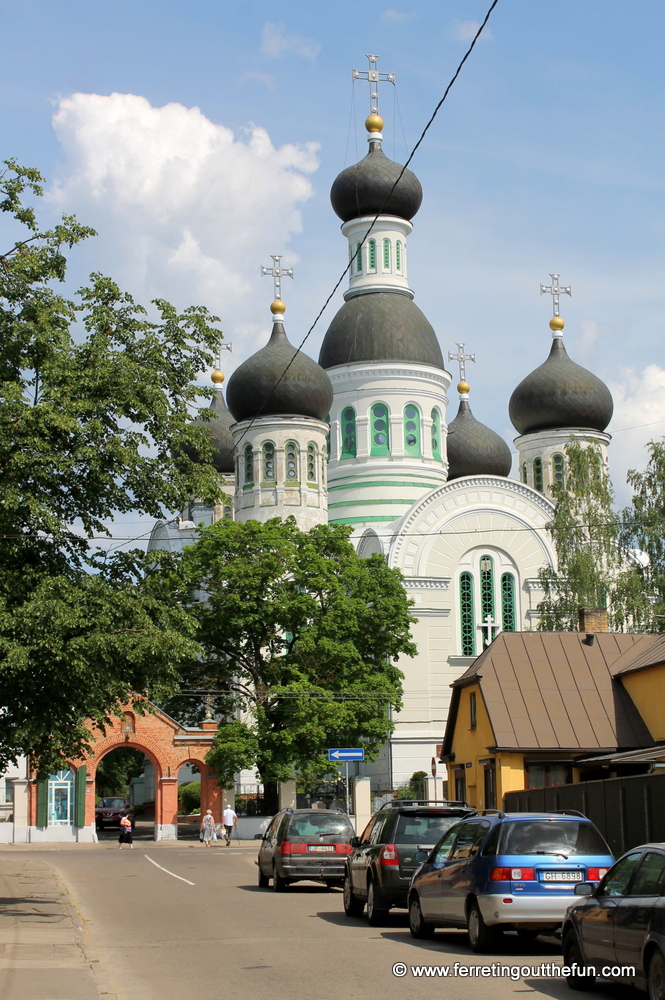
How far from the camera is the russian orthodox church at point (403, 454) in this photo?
4700 centimetres

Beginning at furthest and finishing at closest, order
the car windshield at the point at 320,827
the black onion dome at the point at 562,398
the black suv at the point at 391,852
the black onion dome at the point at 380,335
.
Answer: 1. the black onion dome at the point at 562,398
2. the black onion dome at the point at 380,335
3. the car windshield at the point at 320,827
4. the black suv at the point at 391,852

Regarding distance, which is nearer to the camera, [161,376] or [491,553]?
[161,376]

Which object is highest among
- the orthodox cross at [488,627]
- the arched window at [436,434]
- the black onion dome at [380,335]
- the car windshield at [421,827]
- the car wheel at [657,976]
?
the black onion dome at [380,335]

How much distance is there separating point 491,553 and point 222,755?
14.4 m

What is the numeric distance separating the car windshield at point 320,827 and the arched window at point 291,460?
2847cm

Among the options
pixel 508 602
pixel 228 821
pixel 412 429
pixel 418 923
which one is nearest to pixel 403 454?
pixel 412 429

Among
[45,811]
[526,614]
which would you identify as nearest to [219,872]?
[45,811]

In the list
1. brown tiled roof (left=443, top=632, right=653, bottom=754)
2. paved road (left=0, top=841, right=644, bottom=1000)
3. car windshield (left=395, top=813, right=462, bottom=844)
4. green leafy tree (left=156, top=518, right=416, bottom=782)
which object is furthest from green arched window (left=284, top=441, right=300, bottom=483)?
car windshield (left=395, top=813, right=462, bottom=844)

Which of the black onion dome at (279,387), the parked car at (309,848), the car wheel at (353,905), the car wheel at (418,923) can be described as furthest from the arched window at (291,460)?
the car wheel at (418,923)

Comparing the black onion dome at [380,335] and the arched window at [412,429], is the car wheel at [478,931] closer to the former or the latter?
the arched window at [412,429]

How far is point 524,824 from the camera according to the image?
11.9m

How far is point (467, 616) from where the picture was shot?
47781mm

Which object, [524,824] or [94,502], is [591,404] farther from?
[524,824]

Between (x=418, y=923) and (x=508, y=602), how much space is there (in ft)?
117
